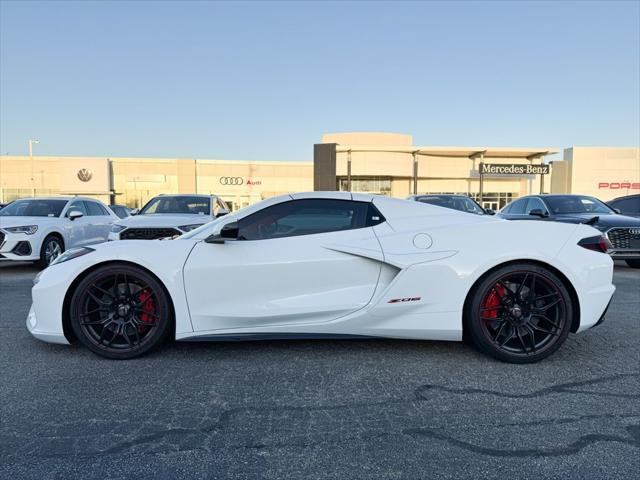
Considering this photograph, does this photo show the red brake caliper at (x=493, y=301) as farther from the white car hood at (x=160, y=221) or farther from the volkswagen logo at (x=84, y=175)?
the volkswagen logo at (x=84, y=175)

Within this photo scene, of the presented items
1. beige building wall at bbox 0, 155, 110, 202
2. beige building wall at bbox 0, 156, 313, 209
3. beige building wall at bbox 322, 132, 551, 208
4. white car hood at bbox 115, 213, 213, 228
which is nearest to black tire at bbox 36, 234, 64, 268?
white car hood at bbox 115, 213, 213, 228

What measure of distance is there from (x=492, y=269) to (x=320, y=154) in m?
22.5

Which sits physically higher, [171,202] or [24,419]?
[171,202]

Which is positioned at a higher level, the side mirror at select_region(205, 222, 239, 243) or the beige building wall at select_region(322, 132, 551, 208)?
the beige building wall at select_region(322, 132, 551, 208)

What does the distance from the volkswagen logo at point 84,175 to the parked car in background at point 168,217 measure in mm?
41790

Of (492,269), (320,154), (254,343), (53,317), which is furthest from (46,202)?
(320,154)

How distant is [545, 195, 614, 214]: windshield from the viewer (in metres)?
8.78

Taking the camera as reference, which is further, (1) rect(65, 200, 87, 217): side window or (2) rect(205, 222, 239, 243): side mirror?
(1) rect(65, 200, 87, 217): side window

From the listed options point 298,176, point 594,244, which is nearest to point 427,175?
point 298,176

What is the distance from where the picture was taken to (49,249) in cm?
838

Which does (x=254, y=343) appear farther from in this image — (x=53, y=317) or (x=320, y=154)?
(x=320, y=154)

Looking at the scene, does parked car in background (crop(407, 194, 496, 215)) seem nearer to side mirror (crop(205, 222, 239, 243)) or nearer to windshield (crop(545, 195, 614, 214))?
windshield (crop(545, 195, 614, 214))

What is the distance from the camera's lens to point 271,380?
9.66ft

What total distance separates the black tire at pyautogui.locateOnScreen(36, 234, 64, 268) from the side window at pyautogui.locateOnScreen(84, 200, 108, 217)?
62.7 inches
